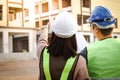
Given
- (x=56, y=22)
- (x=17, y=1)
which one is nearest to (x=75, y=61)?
(x=56, y=22)

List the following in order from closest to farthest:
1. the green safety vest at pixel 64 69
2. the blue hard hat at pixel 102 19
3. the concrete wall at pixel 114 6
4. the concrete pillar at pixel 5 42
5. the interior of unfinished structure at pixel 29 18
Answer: the green safety vest at pixel 64 69
the blue hard hat at pixel 102 19
the concrete pillar at pixel 5 42
the interior of unfinished structure at pixel 29 18
the concrete wall at pixel 114 6

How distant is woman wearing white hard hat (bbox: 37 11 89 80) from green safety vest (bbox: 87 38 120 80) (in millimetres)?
99

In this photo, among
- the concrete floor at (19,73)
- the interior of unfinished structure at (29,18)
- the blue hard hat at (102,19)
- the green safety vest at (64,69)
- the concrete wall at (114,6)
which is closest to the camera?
the green safety vest at (64,69)

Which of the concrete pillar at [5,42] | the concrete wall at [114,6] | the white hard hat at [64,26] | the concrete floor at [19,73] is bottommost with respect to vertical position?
the concrete floor at [19,73]

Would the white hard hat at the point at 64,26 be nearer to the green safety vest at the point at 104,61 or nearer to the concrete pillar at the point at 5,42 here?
the green safety vest at the point at 104,61

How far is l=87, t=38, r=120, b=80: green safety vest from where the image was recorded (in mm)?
2020

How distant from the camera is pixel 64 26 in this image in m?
2.02

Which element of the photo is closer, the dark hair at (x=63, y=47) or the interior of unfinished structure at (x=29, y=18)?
the dark hair at (x=63, y=47)

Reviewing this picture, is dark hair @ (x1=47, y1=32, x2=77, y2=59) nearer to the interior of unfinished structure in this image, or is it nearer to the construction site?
the construction site

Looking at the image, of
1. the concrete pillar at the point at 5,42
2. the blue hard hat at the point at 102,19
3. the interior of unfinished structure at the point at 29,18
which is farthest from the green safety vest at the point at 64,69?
the concrete pillar at the point at 5,42

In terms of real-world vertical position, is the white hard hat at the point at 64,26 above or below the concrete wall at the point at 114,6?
below

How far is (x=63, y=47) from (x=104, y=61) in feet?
0.88

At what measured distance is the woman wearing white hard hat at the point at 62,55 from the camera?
194 centimetres

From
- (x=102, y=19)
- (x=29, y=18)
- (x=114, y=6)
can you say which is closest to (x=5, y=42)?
(x=29, y=18)
